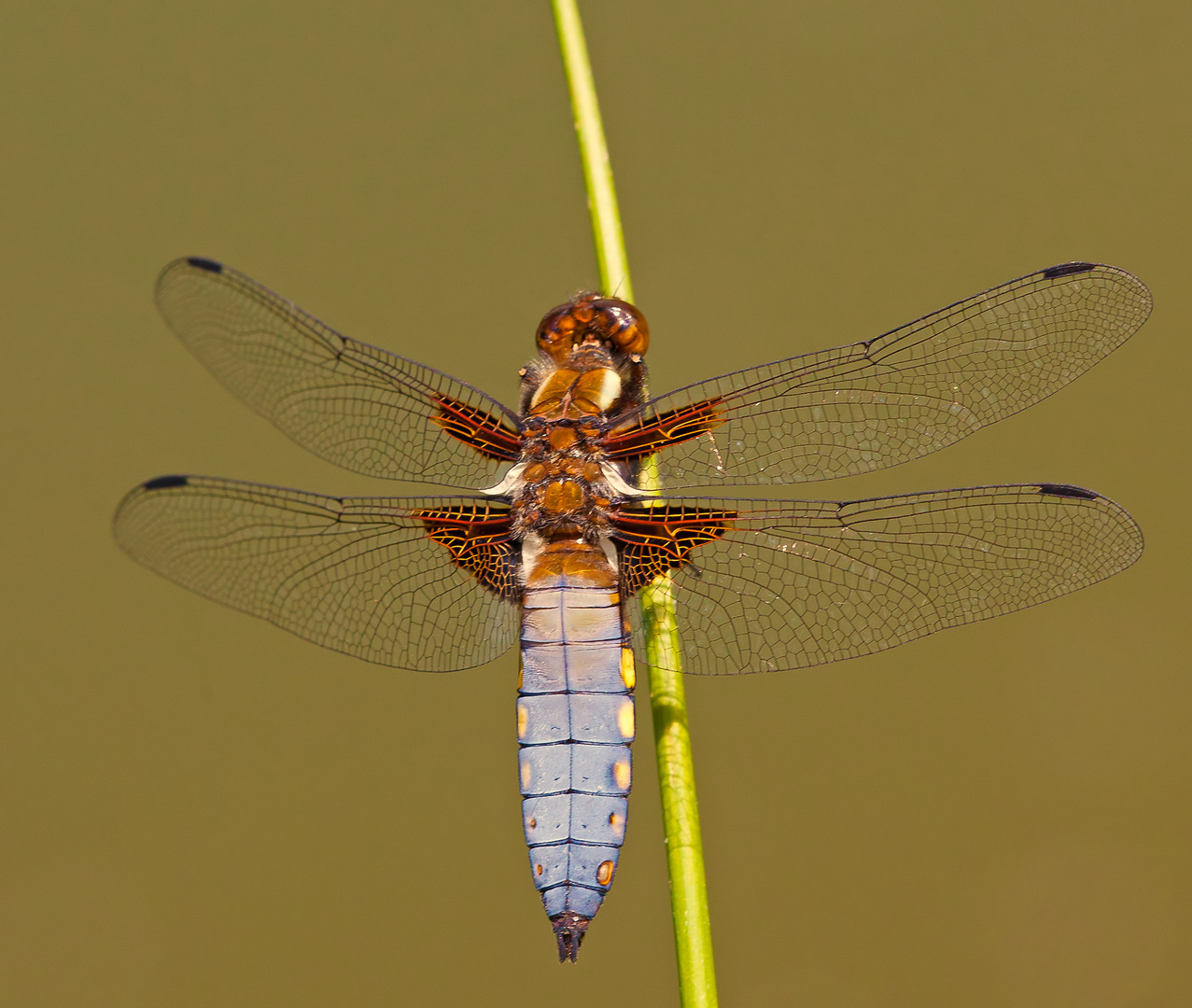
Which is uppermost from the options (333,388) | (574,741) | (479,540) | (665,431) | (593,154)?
(593,154)

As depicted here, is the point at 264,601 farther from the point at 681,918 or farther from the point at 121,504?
the point at 681,918

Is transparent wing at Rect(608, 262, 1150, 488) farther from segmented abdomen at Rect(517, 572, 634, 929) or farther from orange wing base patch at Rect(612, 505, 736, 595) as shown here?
segmented abdomen at Rect(517, 572, 634, 929)

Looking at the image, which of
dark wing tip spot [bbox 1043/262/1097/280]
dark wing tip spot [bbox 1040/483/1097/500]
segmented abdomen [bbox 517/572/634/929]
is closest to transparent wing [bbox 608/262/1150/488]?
dark wing tip spot [bbox 1043/262/1097/280]

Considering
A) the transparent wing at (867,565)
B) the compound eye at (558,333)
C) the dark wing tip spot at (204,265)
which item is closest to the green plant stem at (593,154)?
the compound eye at (558,333)

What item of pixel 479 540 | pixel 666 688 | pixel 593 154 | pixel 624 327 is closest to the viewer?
pixel 666 688

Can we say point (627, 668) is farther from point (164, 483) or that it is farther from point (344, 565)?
point (164, 483)

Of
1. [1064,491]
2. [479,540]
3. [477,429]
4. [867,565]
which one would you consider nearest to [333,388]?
[477,429]
